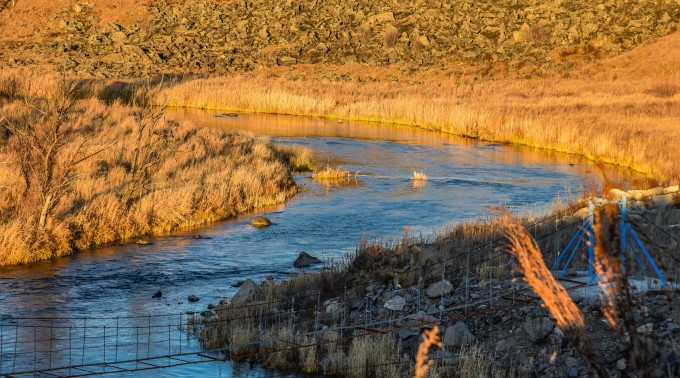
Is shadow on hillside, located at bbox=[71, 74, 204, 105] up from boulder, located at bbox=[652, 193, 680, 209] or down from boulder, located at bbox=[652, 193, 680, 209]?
up

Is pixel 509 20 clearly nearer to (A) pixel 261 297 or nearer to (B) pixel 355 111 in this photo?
(B) pixel 355 111

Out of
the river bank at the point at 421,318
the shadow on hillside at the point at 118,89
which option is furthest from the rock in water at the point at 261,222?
the shadow on hillside at the point at 118,89

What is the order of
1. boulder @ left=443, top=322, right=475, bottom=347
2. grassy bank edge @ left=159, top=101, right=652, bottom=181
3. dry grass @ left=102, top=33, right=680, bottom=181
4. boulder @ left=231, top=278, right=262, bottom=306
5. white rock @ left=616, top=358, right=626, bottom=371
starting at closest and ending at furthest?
1. white rock @ left=616, top=358, right=626, bottom=371
2. boulder @ left=443, top=322, right=475, bottom=347
3. boulder @ left=231, top=278, right=262, bottom=306
4. grassy bank edge @ left=159, top=101, right=652, bottom=181
5. dry grass @ left=102, top=33, right=680, bottom=181

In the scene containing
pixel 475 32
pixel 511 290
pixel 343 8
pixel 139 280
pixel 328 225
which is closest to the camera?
pixel 511 290

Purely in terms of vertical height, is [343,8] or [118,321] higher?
[343,8]

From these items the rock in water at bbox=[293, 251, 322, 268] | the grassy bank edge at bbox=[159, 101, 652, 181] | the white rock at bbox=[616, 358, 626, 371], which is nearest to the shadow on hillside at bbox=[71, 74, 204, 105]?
the grassy bank edge at bbox=[159, 101, 652, 181]

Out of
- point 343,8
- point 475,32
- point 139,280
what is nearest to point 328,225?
point 139,280

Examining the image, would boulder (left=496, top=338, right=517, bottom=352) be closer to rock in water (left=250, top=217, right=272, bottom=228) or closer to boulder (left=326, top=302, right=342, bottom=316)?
boulder (left=326, top=302, right=342, bottom=316)

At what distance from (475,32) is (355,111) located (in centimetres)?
2538

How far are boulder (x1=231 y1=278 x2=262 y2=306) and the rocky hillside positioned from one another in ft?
139

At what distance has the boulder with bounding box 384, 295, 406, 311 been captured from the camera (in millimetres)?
13367

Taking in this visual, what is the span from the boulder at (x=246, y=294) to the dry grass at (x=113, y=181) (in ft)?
17.3

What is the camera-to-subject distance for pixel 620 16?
6606 cm

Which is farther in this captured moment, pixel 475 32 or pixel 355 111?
pixel 475 32
